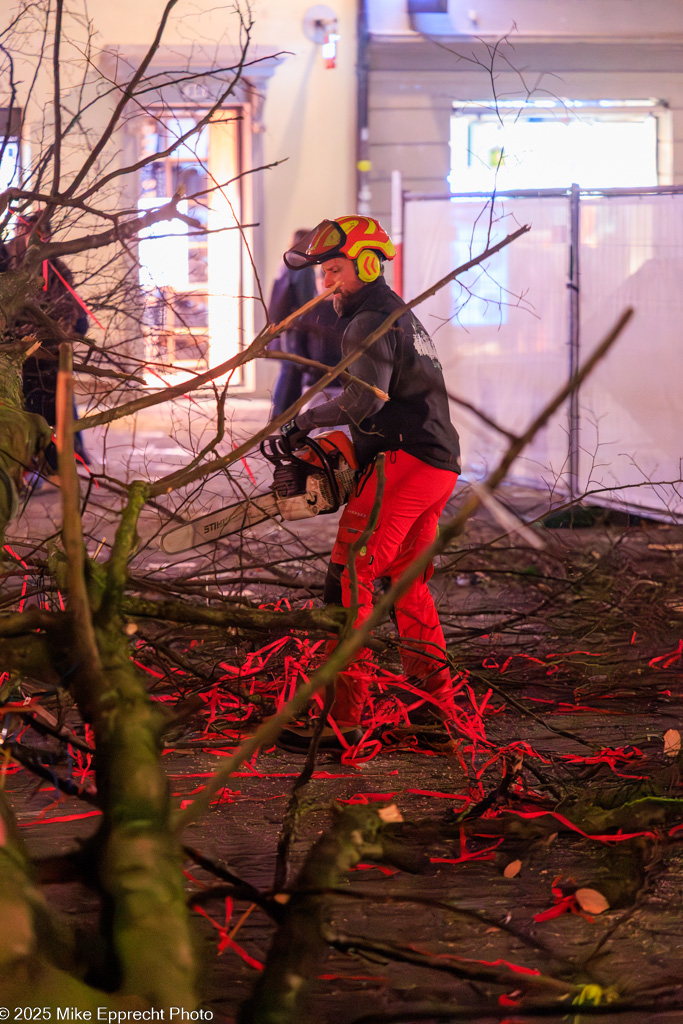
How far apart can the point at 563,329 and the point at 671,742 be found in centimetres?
517

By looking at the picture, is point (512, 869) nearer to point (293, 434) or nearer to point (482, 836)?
point (482, 836)

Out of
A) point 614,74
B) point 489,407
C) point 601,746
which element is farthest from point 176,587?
point 614,74

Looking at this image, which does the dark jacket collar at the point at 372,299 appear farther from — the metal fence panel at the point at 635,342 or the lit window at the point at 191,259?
the metal fence panel at the point at 635,342

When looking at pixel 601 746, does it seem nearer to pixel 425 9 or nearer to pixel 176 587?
pixel 176 587

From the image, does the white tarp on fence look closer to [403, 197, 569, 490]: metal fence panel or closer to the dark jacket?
[403, 197, 569, 490]: metal fence panel

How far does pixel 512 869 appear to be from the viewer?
8.05 ft

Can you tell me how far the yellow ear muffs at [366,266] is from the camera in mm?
3408

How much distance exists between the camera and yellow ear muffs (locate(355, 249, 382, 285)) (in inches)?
134

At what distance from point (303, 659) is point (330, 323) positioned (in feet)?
16.3

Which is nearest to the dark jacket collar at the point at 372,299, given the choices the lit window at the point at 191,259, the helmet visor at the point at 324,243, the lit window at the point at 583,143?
the helmet visor at the point at 324,243

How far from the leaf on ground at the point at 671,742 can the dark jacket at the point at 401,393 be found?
44.5 inches

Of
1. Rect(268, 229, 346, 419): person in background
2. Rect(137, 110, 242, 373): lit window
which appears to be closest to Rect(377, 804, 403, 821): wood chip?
Rect(137, 110, 242, 373): lit window

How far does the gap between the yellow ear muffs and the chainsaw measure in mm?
589

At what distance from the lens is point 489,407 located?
27.7ft
